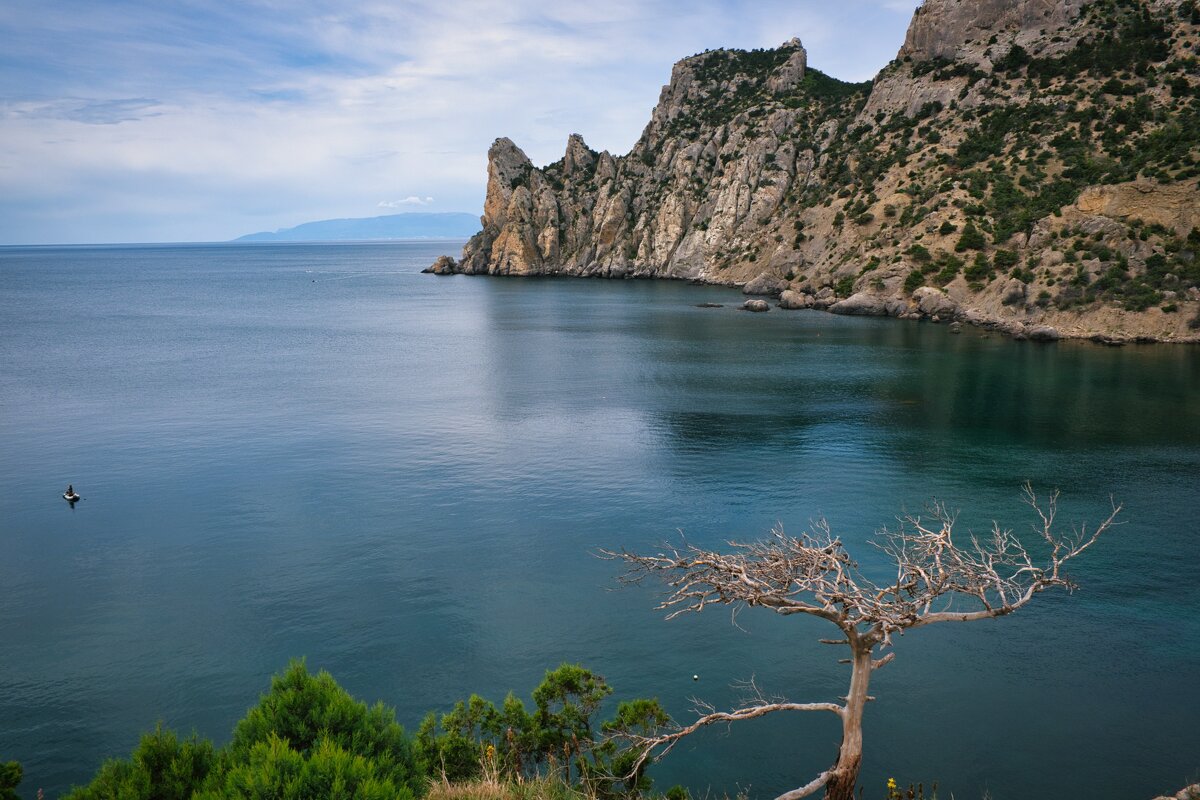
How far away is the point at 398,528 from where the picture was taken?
107 feet

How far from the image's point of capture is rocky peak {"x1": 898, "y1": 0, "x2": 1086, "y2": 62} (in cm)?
11038

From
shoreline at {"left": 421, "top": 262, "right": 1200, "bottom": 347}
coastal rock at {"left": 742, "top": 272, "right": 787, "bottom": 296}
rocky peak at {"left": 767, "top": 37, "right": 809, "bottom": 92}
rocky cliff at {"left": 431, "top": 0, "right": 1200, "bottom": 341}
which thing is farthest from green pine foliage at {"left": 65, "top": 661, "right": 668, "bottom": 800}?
rocky peak at {"left": 767, "top": 37, "right": 809, "bottom": 92}

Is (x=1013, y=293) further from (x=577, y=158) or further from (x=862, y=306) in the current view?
(x=577, y=158)

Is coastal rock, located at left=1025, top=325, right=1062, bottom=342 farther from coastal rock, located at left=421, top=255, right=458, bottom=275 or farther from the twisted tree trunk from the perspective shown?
coastal rock, located at left=421, top=255, right=458, bottom=275

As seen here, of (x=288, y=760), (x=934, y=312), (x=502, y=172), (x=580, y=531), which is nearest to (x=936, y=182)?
(x=934, y=312)

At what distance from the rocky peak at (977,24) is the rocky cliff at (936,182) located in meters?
0.28

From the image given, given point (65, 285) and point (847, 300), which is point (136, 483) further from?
point (65, 285)

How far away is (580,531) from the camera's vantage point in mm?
32219

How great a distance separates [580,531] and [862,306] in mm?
72983

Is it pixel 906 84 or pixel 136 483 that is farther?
pixel 906 84

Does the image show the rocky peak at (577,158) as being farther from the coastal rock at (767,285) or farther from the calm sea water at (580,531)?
the calm sea water at (580,531)

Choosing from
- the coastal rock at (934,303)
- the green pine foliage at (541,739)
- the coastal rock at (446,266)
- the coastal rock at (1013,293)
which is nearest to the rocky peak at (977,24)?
the coastal rock at (934,303)

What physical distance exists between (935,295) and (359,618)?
80.3 meters

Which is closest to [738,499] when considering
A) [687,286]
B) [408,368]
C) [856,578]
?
[856,578]
